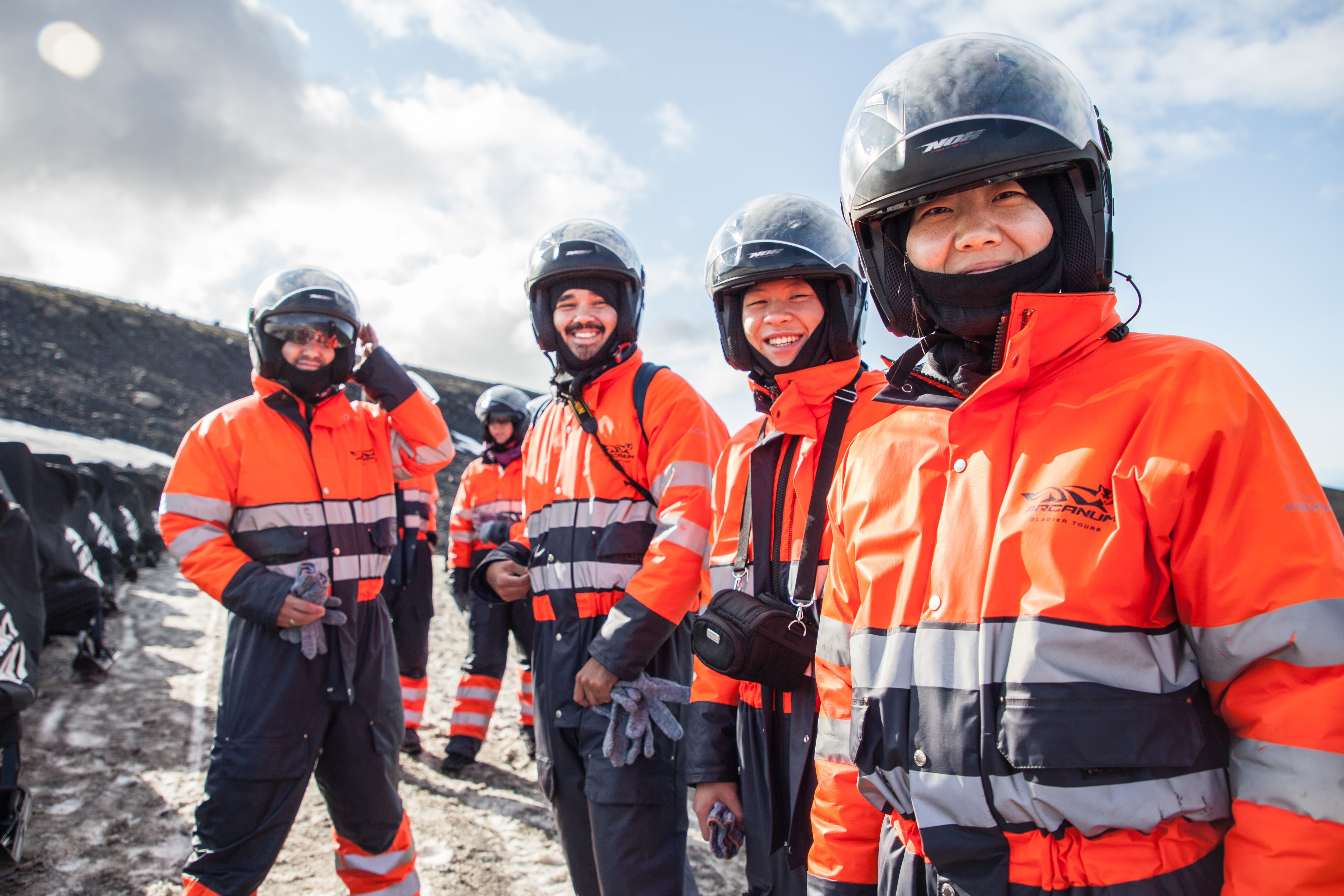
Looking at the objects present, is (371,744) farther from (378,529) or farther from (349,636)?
(378,529)

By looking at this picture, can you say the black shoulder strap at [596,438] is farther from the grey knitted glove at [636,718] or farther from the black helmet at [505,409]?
the black helmet at [505,409]

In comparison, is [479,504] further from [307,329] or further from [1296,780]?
[1296,780]

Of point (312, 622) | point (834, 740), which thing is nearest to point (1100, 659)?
point (834, 740)

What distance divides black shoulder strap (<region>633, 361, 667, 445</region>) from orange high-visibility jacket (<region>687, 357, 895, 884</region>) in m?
0.76

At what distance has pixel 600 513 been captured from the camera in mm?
3213

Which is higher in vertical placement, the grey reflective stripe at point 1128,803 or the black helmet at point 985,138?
the black helmet at point 985,138

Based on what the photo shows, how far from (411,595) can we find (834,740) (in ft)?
18.5

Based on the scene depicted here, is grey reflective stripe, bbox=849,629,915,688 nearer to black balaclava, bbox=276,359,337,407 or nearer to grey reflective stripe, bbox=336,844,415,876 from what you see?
grey reflective stripe, bbox=336,844,415,876

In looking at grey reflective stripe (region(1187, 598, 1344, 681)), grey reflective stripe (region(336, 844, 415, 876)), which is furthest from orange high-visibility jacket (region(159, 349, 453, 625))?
grey reflective stripe (region(1187, 598, 1344, 681))

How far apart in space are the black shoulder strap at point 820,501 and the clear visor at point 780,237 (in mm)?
592

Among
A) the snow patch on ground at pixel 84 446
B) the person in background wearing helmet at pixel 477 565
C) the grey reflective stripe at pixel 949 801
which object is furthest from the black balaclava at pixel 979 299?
the snow patch on ground at pixel 84 446

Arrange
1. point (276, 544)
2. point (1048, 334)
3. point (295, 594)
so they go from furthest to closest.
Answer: point (276, 544) < point (295, 594) < point (1048, 334)

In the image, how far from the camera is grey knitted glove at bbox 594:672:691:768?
2.88 m

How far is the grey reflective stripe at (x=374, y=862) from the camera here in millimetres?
3498
